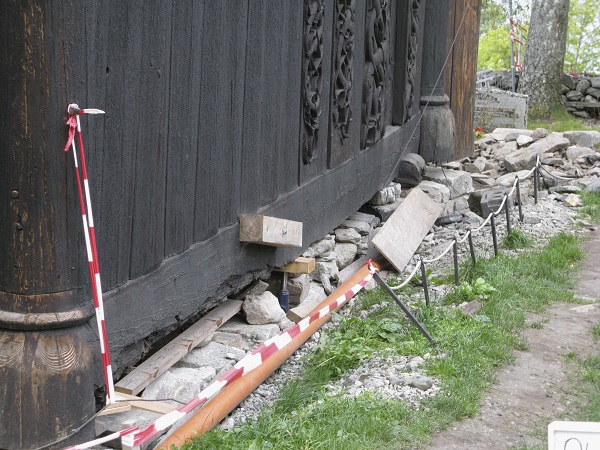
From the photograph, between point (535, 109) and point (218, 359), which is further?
point (535, 109)

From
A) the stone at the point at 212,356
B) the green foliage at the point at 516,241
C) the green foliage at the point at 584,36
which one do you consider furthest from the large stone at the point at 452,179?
the green foliage at the point at 584,36

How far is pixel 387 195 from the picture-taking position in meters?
9.44

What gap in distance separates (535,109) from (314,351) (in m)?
14.9

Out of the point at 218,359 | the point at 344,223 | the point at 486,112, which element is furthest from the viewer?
the point at 486,112

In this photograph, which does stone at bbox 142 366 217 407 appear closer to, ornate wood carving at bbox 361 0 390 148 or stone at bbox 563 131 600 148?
ornate wood carving at bbox 361 0 390 148

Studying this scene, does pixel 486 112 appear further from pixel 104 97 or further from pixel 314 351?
pixel 104 97

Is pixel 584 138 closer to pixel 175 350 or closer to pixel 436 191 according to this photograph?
pixel 436 191

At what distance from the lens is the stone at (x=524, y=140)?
45.2 feet

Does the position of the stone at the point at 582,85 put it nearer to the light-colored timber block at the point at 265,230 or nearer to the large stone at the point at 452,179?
the large stone at the point at 452,179

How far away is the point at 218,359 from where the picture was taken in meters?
5.14

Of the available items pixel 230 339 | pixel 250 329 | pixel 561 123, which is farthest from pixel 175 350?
pixel 561 123

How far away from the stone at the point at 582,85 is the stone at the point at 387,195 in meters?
11.5

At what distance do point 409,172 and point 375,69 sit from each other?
1.87 meters

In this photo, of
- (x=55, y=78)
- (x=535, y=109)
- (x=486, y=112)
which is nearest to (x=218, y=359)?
(x=55, y=78)
